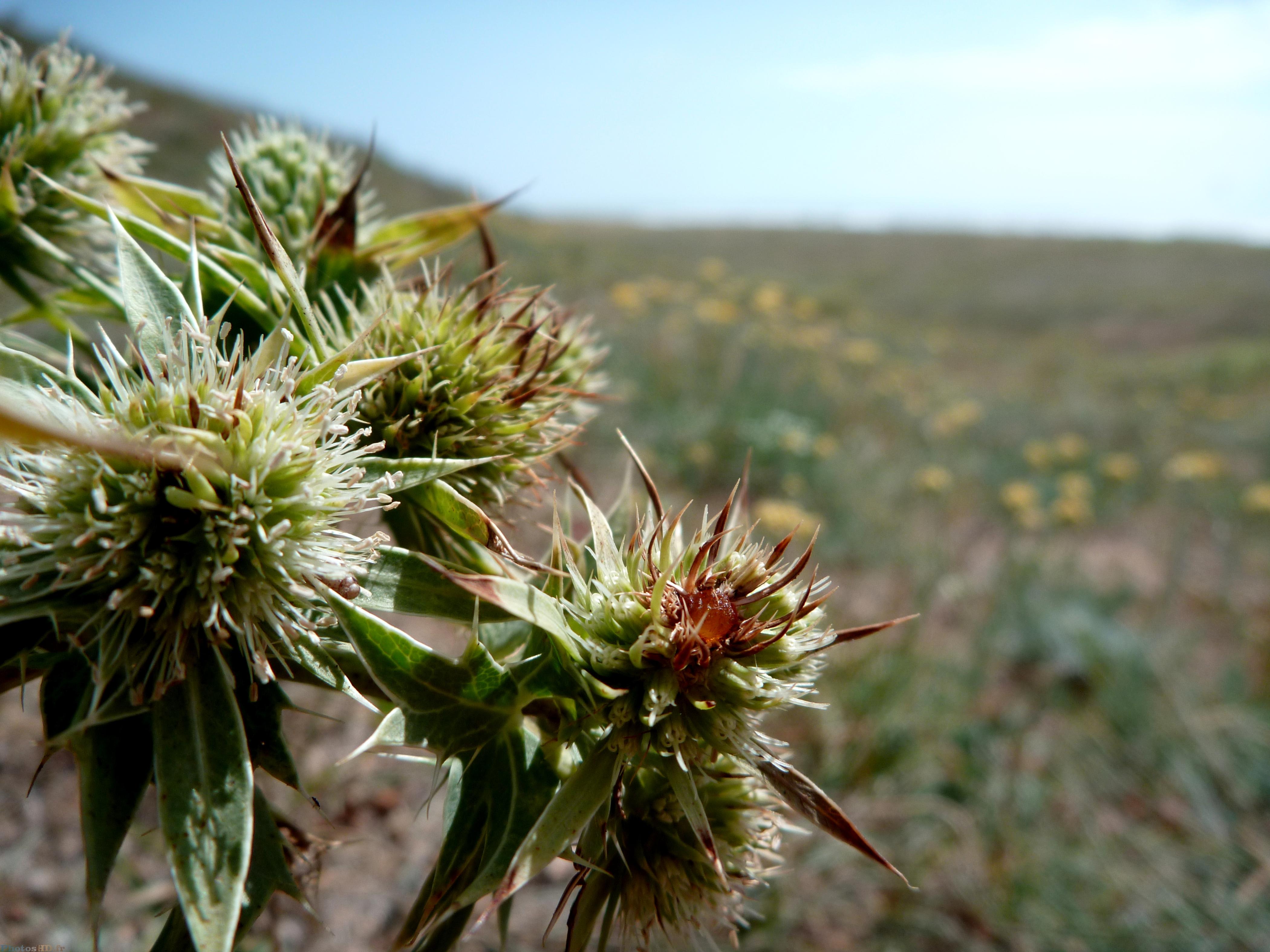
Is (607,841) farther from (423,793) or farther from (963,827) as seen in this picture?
(963,827)

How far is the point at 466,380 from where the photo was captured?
120cm

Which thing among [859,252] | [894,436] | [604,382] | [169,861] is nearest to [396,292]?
[604,382]

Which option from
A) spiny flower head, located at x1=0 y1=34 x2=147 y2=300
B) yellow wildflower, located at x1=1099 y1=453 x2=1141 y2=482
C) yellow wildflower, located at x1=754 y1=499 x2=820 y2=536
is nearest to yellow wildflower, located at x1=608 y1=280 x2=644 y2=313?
yellow wildflower, located at x1=754 y1=499 x2=820 y2=536

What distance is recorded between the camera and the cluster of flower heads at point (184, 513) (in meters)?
0.87

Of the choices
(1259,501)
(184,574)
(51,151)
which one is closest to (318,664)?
(184,574)

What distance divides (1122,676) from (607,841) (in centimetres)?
575

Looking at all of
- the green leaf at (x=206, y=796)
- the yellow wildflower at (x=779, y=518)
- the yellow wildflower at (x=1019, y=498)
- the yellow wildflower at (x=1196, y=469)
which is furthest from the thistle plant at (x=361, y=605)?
the yellow wildflower at (x=1196, y=469)

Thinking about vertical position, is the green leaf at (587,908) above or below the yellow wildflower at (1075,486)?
above

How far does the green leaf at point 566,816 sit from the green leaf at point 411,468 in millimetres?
408

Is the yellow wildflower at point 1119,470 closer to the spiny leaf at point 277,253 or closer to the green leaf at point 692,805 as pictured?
the green leaf at point 692,805

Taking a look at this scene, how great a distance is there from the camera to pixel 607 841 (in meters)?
1.08

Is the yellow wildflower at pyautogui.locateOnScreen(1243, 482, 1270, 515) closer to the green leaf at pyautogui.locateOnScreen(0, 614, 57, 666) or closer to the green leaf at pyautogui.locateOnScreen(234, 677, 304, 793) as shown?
the green leaf at pyautogui.locateOnScreen(234, 677, 304, 793)

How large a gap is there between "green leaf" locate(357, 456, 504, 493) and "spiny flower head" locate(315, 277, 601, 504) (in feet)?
0.15

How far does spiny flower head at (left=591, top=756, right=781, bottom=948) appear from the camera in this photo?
113 cm
